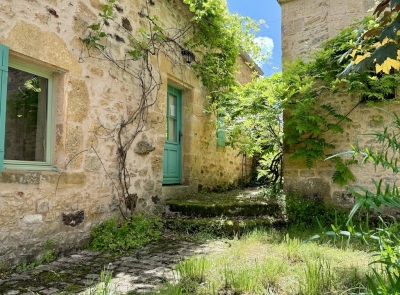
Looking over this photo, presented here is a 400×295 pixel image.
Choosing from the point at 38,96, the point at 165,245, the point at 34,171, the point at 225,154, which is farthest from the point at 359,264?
the point at 225,154

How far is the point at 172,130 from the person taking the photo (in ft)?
20.2

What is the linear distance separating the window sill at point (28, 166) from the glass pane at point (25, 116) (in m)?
0.07

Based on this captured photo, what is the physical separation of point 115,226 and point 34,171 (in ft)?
4.19

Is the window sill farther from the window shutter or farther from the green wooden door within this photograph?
the green wooden door

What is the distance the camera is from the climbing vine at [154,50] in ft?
14.1

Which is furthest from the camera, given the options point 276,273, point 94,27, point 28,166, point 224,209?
point 224,209

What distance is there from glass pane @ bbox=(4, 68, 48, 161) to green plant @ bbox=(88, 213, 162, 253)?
1.13m

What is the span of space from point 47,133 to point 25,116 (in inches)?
11.1

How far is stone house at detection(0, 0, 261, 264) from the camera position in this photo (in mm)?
3107

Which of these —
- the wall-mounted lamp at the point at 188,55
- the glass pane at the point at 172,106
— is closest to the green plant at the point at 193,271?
the glass pane at the point at 172,106

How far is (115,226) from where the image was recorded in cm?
413

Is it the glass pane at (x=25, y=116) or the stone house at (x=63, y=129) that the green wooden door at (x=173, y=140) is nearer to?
the stone house at (x=63, y=129)

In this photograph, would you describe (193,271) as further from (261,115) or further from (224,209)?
(261,115)

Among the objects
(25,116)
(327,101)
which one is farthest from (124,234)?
(327,101)
